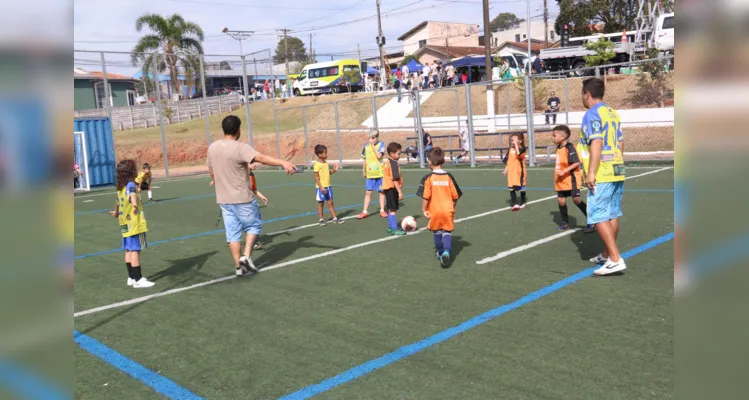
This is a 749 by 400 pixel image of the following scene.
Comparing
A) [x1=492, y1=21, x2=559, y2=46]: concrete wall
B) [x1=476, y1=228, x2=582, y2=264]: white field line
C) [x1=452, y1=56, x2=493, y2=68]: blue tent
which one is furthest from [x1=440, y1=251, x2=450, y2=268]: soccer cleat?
[x1=492, y1=21, x2=559, y2=46]: concrete wall

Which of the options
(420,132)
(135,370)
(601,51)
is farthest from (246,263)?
(601,51)

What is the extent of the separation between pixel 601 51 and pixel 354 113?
701 inches

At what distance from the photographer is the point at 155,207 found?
1458 centimetres

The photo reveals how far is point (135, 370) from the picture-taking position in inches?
181

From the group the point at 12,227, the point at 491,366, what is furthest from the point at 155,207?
A: the point at 12,227

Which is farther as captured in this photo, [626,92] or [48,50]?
[626,92]

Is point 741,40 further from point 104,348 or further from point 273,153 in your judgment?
point 273,153

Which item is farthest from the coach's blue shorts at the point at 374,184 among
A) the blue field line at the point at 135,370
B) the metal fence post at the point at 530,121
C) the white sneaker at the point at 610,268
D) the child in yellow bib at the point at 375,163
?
the metal fence post at the point at 530,121

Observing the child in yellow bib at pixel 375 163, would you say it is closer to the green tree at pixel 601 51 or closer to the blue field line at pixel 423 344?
the blue field line at pixel 423 344

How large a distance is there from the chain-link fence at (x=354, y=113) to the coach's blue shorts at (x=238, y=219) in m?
12.3

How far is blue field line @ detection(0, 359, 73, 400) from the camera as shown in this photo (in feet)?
2.69

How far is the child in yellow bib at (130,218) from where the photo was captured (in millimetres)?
7082

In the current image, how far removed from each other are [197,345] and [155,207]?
10.3 meters

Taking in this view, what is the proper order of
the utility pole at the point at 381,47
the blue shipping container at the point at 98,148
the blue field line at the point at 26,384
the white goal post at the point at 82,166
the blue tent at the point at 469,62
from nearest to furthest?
the blue field line at the point at 26,384
the white goal post at the point at 82,166
the blue shipping container at the point at 98,148
the blue tent at the point at 469,62
the utility pole at the point at 381,47
